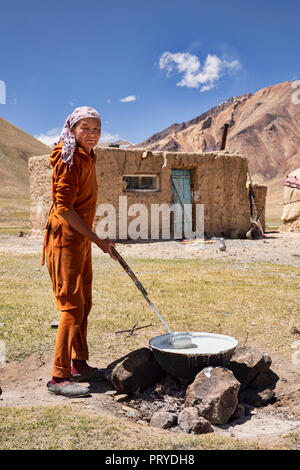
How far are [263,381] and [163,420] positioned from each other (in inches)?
38.6

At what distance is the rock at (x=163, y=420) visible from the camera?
2674 mm

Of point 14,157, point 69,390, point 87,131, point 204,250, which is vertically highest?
point 14,157

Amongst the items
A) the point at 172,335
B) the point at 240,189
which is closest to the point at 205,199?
the point at 240,189

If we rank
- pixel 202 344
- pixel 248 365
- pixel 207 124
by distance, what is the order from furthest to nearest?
pixel 207 124, pixel 202 344, pixel 248 365

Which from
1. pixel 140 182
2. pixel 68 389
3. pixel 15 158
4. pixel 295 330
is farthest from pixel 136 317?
pixel 15 158

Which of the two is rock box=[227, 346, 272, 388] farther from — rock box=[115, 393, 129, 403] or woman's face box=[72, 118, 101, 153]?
woman's face box=[72, 118, 101, 153]

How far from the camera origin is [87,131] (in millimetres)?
3084

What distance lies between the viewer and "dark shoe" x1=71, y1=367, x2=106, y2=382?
10.8 ft

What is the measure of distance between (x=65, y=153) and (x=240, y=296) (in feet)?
11.1

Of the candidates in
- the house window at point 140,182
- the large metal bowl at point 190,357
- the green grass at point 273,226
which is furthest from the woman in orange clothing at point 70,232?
the green grass at point 273,226

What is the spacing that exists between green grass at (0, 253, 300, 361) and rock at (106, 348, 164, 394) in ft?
2.03

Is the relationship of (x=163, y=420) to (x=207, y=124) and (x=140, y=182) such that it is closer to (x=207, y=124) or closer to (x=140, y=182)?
(x=140, y=182)

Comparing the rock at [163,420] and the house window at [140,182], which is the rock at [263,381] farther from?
the house window at [140,182]

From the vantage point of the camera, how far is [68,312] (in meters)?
3.06
